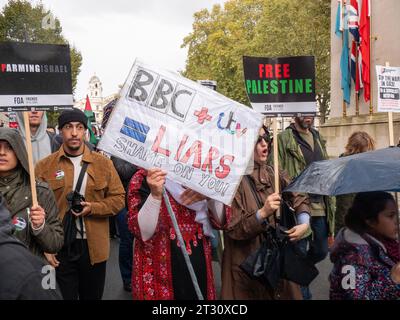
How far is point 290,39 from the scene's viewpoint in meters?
29.4

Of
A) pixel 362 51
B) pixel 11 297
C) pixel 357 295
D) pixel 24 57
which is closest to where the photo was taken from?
pixel 11 297

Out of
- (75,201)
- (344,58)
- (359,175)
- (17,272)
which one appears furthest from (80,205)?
(344,58)

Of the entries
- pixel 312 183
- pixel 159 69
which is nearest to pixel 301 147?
pixel 312 183

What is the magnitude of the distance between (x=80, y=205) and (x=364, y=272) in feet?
6.40

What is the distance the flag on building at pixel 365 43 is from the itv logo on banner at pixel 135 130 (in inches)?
528

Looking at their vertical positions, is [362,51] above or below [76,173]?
above

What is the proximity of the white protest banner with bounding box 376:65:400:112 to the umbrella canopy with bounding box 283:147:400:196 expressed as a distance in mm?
2358

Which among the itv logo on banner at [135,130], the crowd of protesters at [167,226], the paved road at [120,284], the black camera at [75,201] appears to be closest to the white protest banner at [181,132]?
the itv logo on banner at [135,130]

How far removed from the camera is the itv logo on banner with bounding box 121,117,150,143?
268cm

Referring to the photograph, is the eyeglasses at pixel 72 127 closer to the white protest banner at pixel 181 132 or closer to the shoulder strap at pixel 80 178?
the shoulder strap at pixel 80 178

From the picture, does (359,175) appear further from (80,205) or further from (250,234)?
(80,205)

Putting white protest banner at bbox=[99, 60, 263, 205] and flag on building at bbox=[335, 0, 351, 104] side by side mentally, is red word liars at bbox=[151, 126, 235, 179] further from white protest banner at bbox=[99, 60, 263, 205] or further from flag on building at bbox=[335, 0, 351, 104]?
flag on building at bbox=[335, 0, 351, 104]
